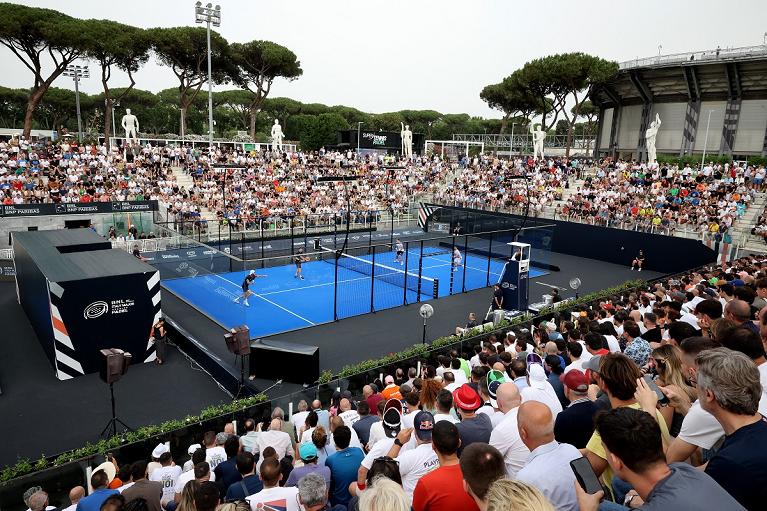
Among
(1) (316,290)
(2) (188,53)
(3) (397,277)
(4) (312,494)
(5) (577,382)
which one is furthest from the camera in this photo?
(2) (188,53)

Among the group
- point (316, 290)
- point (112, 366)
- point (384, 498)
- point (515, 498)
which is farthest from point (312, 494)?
point (316, 290)

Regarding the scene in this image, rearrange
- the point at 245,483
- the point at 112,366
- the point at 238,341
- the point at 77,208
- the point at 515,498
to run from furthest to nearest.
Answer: the point at 77,208 < the point at 238,341 < the point at 112,366 < the point at 245,483 < the point at 515,498

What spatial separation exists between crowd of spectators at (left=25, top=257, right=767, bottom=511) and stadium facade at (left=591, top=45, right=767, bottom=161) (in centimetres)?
4924

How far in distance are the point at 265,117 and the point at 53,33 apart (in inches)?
2331

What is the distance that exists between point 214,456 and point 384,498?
4.85 metres

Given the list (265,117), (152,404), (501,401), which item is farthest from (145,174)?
(265,117)

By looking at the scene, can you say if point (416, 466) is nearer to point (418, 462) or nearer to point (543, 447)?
point (418, 462)

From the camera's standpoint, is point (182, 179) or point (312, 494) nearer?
point (312, 494)

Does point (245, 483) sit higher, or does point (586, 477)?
point (586, 477)

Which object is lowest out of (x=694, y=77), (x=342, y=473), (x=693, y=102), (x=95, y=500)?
(x=95, y=500)

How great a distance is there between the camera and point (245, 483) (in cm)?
530

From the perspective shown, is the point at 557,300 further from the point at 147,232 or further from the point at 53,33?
the point at 53,33

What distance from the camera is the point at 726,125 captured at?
49.3m

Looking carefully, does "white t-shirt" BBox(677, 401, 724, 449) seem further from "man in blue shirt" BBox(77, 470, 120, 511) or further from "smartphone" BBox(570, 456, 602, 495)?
"man in blue shirt" BBox(77, 470, 120, 511)
